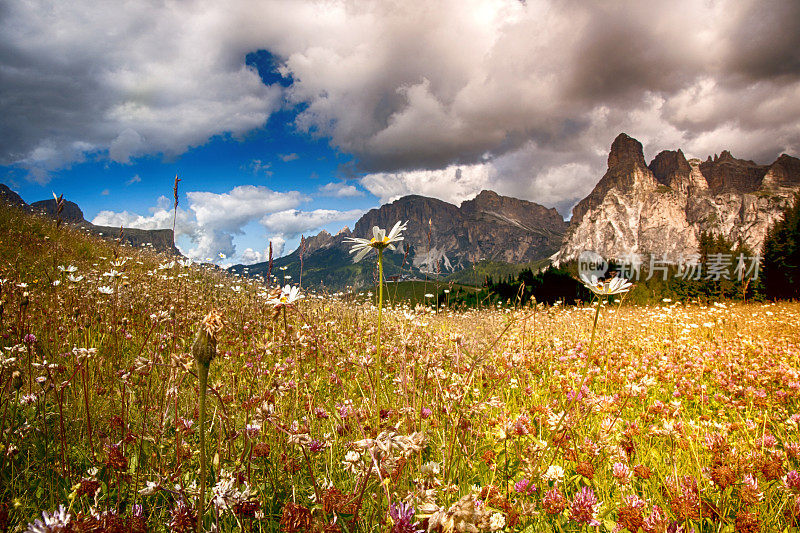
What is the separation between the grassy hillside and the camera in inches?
60.2

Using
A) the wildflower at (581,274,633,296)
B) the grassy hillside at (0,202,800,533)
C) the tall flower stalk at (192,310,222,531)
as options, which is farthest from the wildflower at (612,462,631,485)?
the tall flower stalk at (192,310,222,531)

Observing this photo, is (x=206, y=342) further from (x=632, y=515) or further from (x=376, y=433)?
(x=632, y=515)

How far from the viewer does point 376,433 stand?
220 cm

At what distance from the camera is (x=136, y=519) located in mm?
1452

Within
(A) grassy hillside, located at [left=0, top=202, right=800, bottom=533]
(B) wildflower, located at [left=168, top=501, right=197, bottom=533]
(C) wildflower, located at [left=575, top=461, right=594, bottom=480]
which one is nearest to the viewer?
(B) wildflower, located at [left=168, top=501, right=197, bottom=533]

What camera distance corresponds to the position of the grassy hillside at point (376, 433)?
1.53m

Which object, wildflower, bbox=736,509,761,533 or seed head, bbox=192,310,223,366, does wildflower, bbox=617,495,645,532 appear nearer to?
wildflower, bbox=736,509,761,533

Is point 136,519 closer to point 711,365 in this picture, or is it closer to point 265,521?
point 265,521

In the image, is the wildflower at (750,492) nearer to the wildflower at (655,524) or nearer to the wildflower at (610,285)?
the wildflower at (655,524)

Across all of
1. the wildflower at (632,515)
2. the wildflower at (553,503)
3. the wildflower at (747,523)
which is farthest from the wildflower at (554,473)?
the wildflower at (747,523)

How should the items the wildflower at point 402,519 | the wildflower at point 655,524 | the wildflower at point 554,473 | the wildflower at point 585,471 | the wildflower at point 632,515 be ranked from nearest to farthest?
1. the wildflower at point 402,519
2. the wildflower at point 655,524
3. the wildflower at point 632,515
4. the wildflower at point 554,473
5. the wildflower at point 585,471

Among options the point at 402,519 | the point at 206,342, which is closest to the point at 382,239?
the point at 206,342

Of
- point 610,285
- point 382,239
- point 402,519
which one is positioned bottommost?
point 402,519

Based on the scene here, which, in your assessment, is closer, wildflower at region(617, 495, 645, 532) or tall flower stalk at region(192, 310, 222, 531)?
tall flower stalk at region(192, 310, 222, 531)
